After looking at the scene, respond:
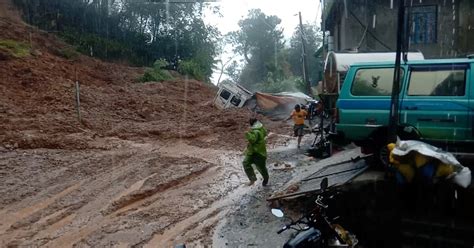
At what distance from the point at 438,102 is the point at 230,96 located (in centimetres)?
1582

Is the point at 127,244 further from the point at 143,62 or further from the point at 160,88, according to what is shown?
the point at 143,62

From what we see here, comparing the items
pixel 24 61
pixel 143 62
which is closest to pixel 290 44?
pixel 143 62

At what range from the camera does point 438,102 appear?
20.2ft

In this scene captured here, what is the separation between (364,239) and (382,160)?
1.34 m

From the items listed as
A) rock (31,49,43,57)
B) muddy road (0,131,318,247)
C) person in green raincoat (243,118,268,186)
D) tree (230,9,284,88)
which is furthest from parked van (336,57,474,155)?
tree (230,9,284,88)

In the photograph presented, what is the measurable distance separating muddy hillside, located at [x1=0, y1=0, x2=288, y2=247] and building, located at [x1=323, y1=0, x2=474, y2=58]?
4883 millimetres

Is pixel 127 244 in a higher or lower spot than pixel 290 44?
lower

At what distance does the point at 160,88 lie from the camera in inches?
925

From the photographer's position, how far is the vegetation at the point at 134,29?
27547mm

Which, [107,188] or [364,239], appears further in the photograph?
[107,188]

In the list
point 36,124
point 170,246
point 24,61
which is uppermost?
point 24,61

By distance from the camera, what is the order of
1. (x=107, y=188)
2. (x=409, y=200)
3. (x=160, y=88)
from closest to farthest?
(x=409, y=200) < (x=107, y=188) < (x=160, y=88)

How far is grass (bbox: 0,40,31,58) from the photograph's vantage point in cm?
1887

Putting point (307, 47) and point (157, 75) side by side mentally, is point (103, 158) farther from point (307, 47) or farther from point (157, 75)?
point (307, 47)
